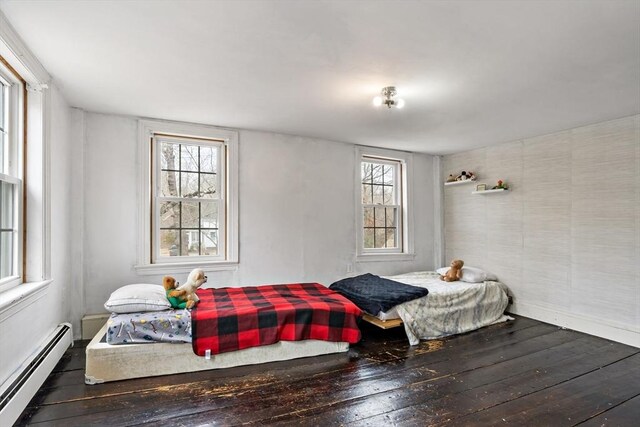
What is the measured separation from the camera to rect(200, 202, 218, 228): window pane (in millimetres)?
4039

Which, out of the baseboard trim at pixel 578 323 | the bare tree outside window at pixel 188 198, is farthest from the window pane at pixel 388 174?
the bare tree outside window at pixel 188 198

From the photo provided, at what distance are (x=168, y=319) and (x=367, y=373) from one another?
1.64m

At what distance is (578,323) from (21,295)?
5103 mm

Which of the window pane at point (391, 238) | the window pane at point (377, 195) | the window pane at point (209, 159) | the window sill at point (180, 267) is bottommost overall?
the window sill at point (180, 267)

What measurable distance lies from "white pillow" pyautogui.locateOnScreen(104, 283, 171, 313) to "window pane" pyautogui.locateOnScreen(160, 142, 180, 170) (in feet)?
4.95

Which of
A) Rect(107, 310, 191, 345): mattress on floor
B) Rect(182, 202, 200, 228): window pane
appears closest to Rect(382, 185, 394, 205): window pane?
Rect(182, 202, 200, 228): window pane

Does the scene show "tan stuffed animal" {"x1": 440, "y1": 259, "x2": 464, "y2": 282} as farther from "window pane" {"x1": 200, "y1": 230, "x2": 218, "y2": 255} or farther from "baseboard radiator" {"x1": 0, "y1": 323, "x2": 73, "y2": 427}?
"baseboard radiator" {"x1": 0, "y1": 323, "x2": 73, "y2": 427}

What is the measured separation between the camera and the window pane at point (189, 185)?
13.0 feet

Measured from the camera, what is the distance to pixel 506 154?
4.67 m

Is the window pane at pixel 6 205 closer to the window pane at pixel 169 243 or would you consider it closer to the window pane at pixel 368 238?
the window pane at pixel 169 243

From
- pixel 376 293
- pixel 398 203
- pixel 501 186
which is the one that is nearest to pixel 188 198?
pixel 376 293

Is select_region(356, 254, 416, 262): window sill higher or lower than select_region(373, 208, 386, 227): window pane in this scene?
lower

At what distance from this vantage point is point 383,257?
509 cm

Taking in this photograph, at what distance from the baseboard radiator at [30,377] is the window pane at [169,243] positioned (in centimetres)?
113
